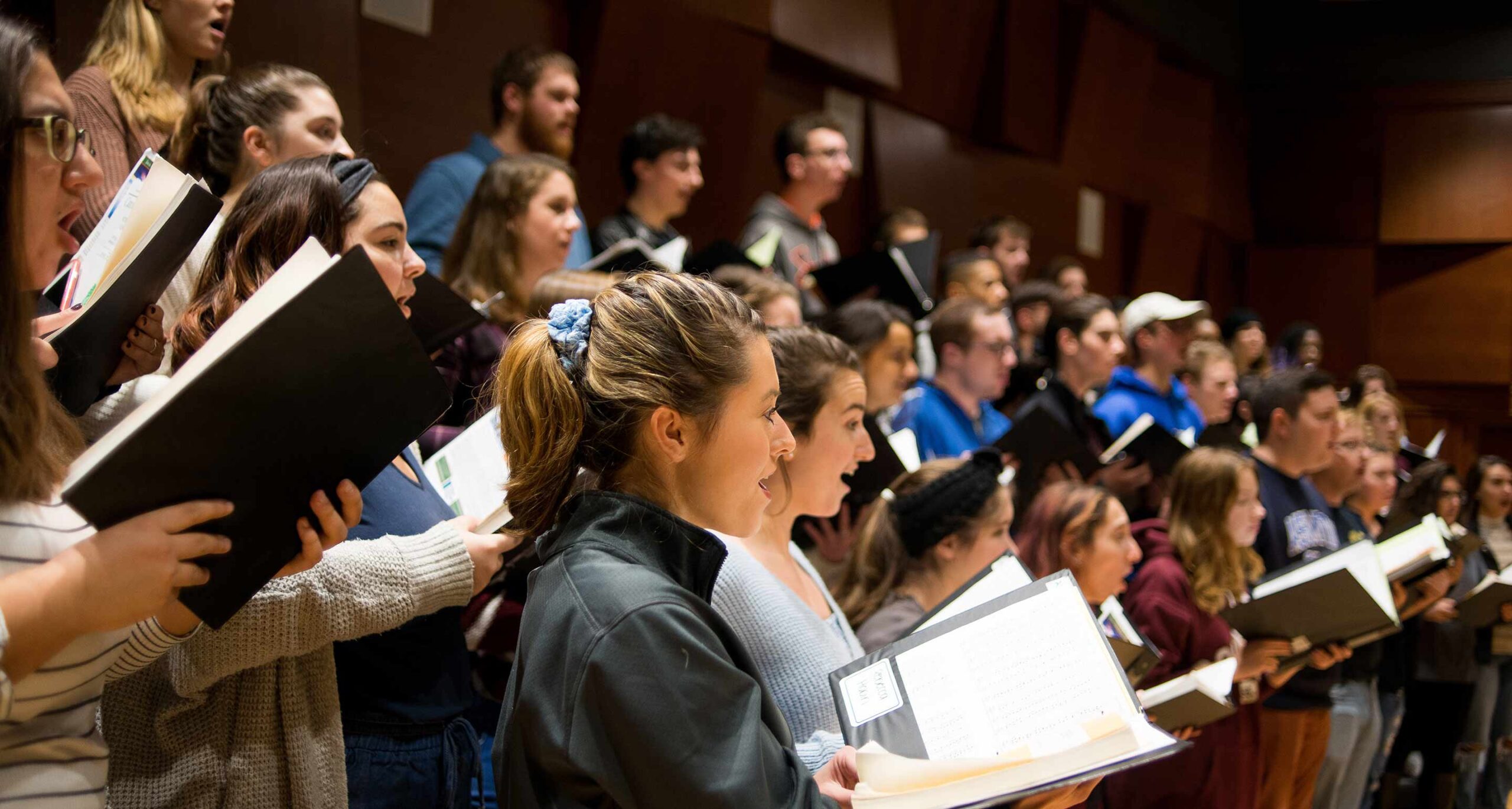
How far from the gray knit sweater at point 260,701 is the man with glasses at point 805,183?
2931mm

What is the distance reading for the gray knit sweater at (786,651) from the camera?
1548 mm

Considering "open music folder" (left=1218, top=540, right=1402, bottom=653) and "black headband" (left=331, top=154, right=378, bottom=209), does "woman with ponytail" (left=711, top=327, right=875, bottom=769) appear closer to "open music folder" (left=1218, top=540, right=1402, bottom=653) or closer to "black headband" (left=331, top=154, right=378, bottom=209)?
"black headband" (left=331, top=154, right=378, bottom=209)

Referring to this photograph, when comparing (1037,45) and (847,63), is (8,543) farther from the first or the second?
(1037,45)

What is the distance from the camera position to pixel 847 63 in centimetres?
535

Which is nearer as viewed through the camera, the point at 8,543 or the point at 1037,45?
the point at 8,543

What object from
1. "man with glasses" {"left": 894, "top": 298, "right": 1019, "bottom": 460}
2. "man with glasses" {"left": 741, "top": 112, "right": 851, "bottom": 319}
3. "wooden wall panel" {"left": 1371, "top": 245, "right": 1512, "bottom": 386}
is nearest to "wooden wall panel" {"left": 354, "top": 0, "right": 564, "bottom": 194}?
"man with glasses" {"left": 741, "top": 112, "right": 851, "bottom": 319}

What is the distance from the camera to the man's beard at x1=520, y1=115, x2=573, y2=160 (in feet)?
11.0

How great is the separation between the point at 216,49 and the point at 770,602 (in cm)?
159

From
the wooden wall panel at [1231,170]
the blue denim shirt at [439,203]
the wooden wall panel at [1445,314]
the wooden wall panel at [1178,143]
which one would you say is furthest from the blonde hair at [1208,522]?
the wooden wall panel at [1445,314]

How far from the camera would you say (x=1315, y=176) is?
9.62 meters

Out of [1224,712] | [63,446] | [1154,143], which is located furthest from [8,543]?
[1154,143]

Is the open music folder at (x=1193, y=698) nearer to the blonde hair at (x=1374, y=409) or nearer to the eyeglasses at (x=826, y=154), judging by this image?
the eyeglasses at (x=826, y=154)

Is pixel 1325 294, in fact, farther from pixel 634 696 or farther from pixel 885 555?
pixel 634 696

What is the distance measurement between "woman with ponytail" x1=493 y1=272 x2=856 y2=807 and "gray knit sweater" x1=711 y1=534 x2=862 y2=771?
28 centimetres
